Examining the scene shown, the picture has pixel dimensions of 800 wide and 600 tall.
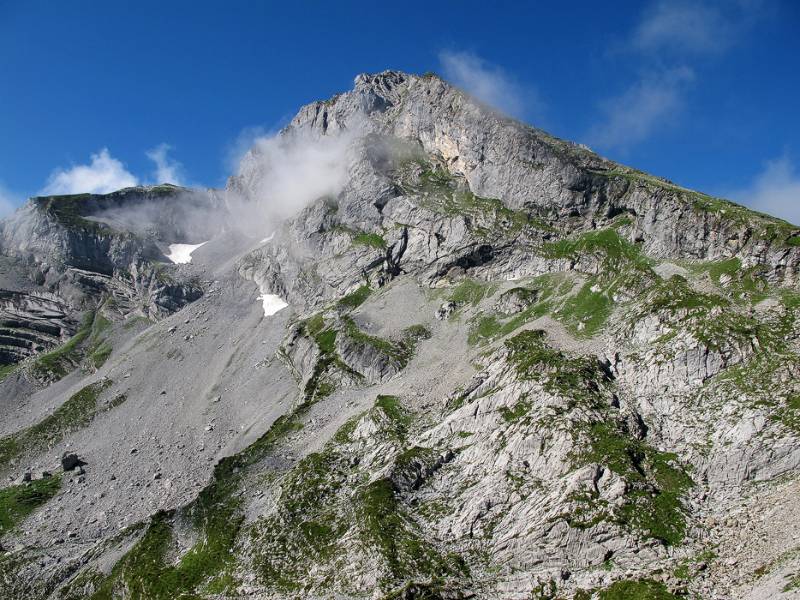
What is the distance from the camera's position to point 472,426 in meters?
96.6

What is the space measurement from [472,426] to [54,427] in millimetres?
115473

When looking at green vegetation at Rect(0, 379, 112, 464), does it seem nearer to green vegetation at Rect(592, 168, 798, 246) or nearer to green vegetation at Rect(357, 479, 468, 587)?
green vegetation at Rect(357, 479, 468, 587)

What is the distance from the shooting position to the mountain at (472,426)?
69.8 meters

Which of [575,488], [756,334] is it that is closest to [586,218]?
[756,334]

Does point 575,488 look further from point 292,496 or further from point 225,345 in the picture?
point 225,345

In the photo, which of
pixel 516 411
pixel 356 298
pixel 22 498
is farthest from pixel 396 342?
pixel 22 498

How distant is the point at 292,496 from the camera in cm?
9600

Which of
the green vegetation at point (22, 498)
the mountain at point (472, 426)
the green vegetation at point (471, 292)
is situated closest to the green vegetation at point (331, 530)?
the mountain at point (472, 426)

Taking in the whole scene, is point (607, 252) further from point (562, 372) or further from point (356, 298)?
point (356, 298)

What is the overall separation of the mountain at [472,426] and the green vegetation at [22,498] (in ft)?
1.53

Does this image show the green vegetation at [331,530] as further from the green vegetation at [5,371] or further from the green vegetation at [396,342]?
the green vegetation at [5,371]

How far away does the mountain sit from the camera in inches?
2746

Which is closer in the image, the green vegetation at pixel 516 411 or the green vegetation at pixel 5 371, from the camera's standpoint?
the green vegetation at pixel 516 411

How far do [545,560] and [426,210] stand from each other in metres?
138
